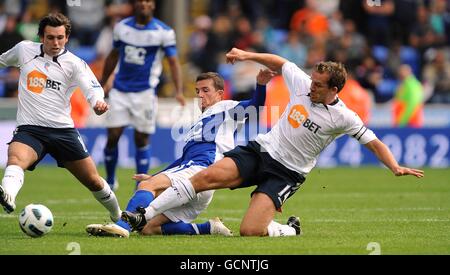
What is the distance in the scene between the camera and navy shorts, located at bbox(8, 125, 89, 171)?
9695 mm

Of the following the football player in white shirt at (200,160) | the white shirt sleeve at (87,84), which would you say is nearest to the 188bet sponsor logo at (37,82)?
the white shirt sleeve at (87,84)

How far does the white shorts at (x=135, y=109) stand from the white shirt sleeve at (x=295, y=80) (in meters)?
5.42

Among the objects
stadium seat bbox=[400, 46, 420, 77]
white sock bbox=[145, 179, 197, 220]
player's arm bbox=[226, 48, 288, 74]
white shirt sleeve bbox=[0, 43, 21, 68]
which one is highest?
player's arm bbox=[226, 48, 288, 74]

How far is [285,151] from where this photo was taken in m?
9.77

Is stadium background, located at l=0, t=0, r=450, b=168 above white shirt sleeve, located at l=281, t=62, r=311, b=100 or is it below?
below

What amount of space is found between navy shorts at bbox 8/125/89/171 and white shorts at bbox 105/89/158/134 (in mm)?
4945

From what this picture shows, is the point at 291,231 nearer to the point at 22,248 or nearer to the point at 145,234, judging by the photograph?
the point at 145,234

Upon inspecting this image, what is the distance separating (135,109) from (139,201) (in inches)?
218

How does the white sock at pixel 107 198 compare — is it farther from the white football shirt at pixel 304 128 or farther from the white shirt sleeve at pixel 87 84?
the white football shirt at pixel 304 128

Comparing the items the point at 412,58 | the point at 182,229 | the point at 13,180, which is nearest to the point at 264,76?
the point at 182,229

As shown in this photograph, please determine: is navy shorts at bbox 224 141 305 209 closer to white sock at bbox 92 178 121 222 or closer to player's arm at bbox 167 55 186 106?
white sock at bbox 92 178 121 222

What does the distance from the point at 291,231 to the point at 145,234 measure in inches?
58.0

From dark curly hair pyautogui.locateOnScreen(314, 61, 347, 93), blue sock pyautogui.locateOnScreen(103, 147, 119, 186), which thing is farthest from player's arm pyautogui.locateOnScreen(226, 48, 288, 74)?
blue sock pyautogui.locateOnScreen(103, 147, 119, 186)

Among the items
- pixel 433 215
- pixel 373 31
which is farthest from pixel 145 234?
pixel 373 31
